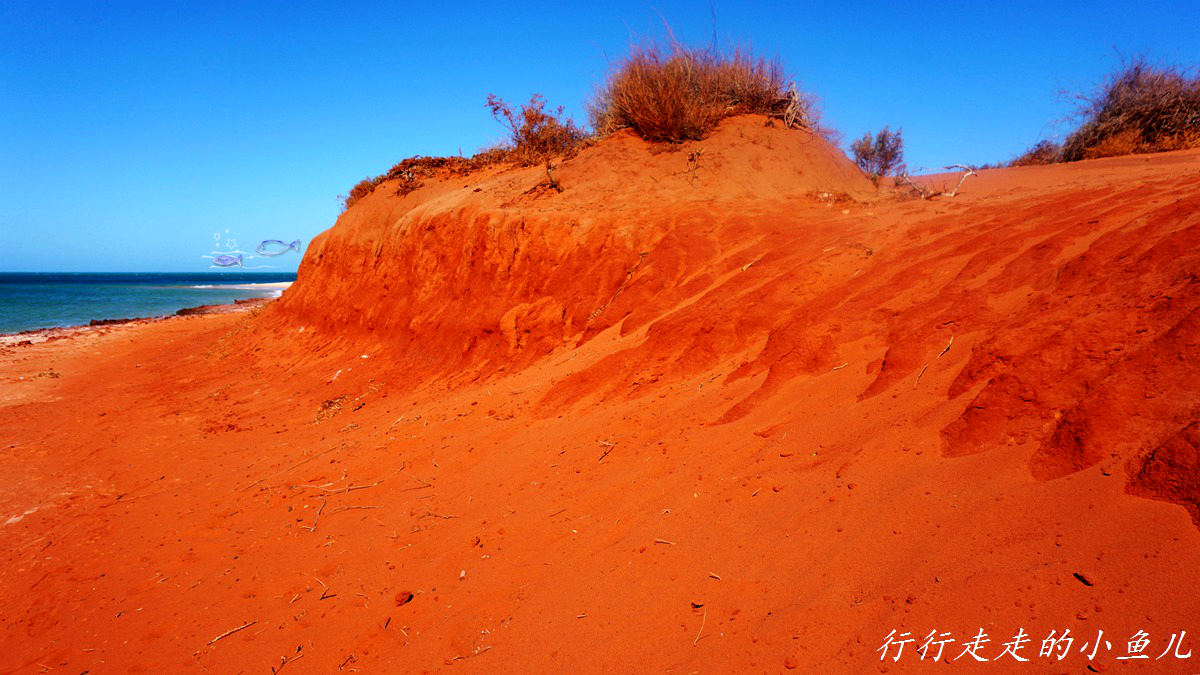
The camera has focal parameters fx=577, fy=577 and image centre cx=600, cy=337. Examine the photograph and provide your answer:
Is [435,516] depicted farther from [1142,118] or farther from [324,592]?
[1142,118]

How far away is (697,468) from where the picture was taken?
3439 millimetres

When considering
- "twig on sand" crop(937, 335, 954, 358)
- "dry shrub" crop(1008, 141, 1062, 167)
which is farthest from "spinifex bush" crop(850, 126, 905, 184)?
"twig on sand" crop(937, 335, 954, 358)

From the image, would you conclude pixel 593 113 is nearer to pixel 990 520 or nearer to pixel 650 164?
pixel 650 164

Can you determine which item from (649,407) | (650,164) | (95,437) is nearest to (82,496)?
(95,437)

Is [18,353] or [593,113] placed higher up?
[593,113]

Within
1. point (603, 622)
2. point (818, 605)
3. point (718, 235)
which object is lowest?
point (603, 622)

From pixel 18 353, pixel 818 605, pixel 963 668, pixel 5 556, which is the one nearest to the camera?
pixel 963 668

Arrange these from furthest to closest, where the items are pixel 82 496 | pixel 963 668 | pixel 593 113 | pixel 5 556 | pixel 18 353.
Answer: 1. pixel 18 353
2. pixel 593 113
3. pixel 82 496
4. pixel 5 556
5. pixel 963 668

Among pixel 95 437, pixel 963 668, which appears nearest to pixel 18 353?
pixel 95 437

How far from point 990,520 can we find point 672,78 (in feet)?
28.4

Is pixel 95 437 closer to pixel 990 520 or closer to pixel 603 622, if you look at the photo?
pixel 603 622

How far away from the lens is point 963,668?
1.69 m

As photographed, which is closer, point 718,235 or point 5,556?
point 5,556

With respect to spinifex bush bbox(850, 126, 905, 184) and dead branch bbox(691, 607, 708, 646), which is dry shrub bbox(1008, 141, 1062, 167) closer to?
spinifex bush bbox(850, 126, 905, 184)
